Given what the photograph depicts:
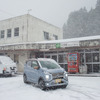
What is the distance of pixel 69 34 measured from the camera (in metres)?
89.3

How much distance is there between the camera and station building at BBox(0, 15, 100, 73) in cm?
1725

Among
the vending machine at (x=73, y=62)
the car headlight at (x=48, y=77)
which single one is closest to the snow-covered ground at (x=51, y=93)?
the car headlight at (x=48, y=77)

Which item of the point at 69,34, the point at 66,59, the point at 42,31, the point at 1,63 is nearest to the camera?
the point at 1,63

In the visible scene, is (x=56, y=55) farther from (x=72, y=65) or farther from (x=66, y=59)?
(x=72, y=65)

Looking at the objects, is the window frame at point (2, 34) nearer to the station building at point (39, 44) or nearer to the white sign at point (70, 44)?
the station building at point (39, 44)

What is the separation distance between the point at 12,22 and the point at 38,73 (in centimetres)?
1714

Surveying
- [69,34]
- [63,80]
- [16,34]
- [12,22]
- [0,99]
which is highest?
[69,34]

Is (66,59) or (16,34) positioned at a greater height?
(16,34)

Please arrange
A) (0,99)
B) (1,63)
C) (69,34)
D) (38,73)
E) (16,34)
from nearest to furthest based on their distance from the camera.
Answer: (0,99)
(38,73)
(1,63)
(16,34)
(69,34)

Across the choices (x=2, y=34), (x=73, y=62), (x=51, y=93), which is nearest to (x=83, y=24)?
(x=2, y=34)

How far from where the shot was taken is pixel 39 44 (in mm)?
19609

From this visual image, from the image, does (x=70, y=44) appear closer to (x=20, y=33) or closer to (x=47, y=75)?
(x=47, y=75)

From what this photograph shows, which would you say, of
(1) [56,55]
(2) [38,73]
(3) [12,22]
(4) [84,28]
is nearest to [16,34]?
(3) [12,22]

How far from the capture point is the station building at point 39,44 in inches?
679
